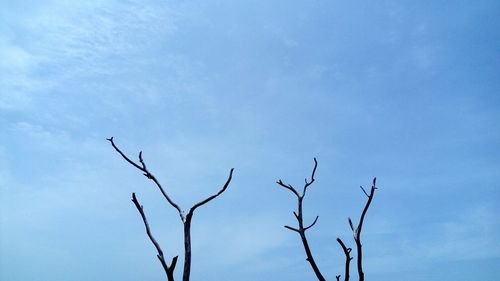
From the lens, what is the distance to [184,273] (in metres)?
3.89

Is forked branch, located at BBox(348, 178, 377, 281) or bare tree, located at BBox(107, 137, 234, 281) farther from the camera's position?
forked branch, located at BBox(348, 178, 377, 281)

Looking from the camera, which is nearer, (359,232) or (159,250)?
(159,250)

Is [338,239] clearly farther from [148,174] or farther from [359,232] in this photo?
[148,174]

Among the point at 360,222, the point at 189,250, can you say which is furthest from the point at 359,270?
the point at 189,250

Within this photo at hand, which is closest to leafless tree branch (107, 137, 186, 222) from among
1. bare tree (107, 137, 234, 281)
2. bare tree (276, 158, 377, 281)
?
bare tree (107, 137, 234, 281)

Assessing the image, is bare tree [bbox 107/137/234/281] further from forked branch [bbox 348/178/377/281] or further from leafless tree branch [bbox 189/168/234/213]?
forked branch [bbox 348/178/377/281]

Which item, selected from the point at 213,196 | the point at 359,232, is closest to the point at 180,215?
the point at 213,196

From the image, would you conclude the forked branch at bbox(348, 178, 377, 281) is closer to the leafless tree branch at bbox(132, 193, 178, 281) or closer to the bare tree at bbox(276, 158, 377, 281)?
the bare tree at bbox(276, 158, 377, 281)

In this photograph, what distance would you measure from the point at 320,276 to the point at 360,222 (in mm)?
1271

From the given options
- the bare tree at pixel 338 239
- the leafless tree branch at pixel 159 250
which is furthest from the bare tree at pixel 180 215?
the bare tree at pixel 338 239

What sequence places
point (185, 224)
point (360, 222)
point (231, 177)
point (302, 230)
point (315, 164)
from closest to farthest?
point (185, 224)
point (231, 177)
point (360, 222)
point (302, 230)
point (315, 164)

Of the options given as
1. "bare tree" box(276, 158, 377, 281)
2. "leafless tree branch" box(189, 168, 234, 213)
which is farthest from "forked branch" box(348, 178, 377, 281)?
"leafless tree branch" box(189, 168, 234, 213)

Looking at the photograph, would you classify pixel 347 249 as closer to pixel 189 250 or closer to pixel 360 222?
pixel 360 222

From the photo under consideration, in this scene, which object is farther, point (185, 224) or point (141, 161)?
point (141, 161)
